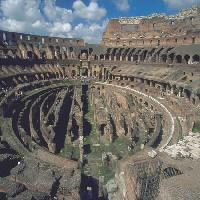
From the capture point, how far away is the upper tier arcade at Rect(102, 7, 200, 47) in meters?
50.2

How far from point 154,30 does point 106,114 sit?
3092cm

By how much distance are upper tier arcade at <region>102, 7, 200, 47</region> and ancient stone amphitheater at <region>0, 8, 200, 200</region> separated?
201 millimetres

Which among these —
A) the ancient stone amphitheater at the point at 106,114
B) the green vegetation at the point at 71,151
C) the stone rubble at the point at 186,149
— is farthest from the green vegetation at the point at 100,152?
the stone rubble at the point at 186,149

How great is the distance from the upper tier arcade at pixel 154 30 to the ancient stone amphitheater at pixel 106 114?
0.20 m

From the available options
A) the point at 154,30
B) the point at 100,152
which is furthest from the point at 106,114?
the point at 154,30

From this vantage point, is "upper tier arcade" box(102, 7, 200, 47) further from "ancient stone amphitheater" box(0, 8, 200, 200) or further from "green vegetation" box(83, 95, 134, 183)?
"green vegetation" box(83, 95, 134, 183)

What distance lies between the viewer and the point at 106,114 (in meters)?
31.8

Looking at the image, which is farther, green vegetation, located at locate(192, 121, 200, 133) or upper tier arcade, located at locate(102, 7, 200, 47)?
upper tier arcade, located at locate(102, 7, 200, 47)

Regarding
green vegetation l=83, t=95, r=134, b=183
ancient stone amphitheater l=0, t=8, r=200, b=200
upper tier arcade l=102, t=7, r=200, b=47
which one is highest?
upper tier arcade l=102, t=7, r=200, b=47

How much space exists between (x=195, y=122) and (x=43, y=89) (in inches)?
915

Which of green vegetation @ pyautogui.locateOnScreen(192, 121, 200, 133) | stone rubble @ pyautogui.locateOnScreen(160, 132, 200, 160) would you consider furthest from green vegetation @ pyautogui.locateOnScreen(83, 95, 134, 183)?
green vegetation @ pyautogui.locateOnScreen(192, 121, 200, 133)

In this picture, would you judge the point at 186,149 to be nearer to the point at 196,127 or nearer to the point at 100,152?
the point at 196,127

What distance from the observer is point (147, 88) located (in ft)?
135

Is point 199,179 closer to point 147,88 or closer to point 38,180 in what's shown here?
point 38,180
